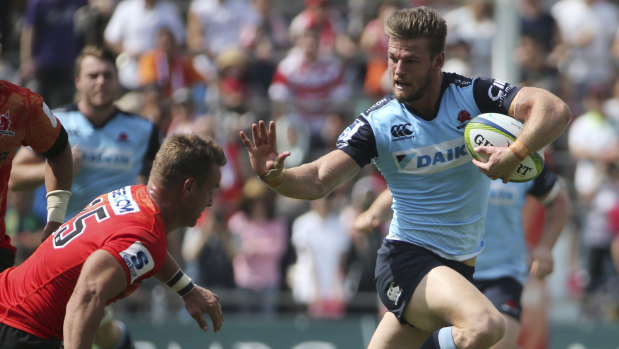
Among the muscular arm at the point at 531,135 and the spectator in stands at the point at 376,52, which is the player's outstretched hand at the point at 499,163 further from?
the spectator in stands at the point at 376,52

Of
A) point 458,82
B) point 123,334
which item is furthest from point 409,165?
point 123,334

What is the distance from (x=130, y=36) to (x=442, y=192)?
771 centimetres

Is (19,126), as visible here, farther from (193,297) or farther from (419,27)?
(419,27)

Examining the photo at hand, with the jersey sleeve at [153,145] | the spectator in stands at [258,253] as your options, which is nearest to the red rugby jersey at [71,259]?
the jersey sleeve at [153,145]

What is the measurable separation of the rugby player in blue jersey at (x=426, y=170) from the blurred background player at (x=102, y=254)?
494mm

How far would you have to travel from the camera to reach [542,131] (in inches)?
211

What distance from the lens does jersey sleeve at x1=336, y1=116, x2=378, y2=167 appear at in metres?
5.73

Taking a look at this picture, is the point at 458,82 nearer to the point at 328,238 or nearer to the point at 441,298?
the point at 441,298

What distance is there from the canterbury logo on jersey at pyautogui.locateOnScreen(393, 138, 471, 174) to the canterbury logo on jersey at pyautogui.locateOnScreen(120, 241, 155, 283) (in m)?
1.78

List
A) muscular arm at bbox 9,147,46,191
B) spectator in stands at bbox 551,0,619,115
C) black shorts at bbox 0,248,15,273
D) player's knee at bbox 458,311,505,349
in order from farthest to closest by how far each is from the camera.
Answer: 1. spectator in stands at bbox 551,0,619,115
2. muscular arm at bbox 9,147,46,191
3. black shorts at bbox 0,248,15,273
4. player's knee at bbox 458,311,505,349

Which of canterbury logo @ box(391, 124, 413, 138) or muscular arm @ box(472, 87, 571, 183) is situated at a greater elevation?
muscular arm @ box(472, 87, 571, 183)

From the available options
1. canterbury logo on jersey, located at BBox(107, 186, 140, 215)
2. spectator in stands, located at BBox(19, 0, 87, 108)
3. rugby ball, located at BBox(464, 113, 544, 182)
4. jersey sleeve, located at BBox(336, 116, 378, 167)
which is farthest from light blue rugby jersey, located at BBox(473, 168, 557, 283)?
spectator in stands, located at BBox(19, 0, 87, 108)

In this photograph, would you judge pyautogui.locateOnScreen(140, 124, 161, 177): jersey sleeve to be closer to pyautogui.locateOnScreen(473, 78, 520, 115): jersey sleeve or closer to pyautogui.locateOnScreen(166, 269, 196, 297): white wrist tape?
pyautogui.locateOnScreen(166, 269, 196, 297): white wrist tape

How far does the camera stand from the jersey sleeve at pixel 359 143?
5.73 m
